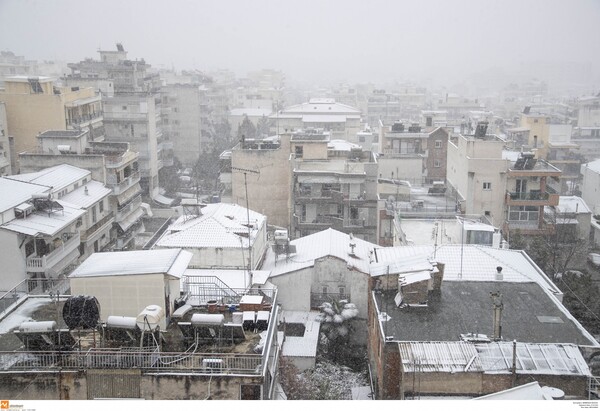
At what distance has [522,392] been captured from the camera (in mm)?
3631

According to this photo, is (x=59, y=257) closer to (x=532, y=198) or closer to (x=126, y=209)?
(x=126, y=209)

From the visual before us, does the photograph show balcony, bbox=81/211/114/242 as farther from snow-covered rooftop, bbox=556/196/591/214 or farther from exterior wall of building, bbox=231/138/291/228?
snow-covered rooftop, bbox=556/196/591/214

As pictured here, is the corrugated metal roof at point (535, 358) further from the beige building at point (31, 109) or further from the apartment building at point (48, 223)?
the beige building at point (31, 109)

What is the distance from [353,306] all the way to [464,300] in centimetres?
177

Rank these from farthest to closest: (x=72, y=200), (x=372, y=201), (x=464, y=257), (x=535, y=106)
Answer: (x=535, y=106)
(x=372, y=201)
(x=72, y=200)
(x=464, y=257)

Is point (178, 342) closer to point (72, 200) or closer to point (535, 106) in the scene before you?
point (72, 200)

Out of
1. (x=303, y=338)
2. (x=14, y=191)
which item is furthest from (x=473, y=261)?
(x=14, y=191)

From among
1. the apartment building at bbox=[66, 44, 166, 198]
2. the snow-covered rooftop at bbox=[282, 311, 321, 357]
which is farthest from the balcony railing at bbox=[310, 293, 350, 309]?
the apartment building at bbox=[66, 44, 166, 198]

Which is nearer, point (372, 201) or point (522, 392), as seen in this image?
point (522, 392)

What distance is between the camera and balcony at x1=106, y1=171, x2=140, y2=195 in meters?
9.03

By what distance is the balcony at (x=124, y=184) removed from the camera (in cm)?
903

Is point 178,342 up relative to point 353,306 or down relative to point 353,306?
up

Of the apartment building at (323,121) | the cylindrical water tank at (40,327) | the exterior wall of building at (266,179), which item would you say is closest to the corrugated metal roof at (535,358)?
the cylindrical water tank at (40,327)
